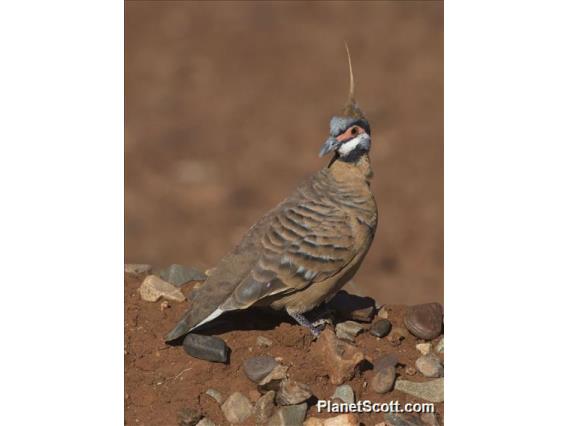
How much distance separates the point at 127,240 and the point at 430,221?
14.9ft

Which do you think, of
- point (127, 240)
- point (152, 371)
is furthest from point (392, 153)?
point (152, 371)

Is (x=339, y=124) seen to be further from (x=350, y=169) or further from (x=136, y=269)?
(x=136, y=269)

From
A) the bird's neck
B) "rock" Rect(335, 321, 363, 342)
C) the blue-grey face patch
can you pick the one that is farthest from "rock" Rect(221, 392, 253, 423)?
the blue-grey face patch

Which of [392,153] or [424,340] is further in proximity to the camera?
[392,153]

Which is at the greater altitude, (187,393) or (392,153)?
(392,153)

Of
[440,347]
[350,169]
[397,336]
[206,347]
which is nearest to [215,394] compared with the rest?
[206,347]

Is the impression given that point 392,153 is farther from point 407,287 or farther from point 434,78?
point 407,287

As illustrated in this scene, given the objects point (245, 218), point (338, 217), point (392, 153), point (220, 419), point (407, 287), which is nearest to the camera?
point (220, 419)

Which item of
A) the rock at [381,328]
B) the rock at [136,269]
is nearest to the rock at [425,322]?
the rock at [381,328]

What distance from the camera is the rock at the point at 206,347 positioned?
683 cm

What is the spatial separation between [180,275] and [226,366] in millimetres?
1313

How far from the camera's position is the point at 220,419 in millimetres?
6590

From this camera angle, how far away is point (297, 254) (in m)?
6.88

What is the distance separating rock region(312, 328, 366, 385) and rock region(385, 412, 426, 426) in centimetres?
41
